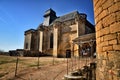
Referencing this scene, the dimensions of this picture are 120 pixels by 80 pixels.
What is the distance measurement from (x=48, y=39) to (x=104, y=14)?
114 feet

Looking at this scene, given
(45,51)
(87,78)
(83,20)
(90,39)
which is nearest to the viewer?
(87,78)

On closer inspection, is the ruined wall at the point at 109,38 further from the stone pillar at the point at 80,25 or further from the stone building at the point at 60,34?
the stone pillar at the point at 80,25

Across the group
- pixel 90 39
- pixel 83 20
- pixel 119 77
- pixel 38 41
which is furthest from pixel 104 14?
pixel 38 41

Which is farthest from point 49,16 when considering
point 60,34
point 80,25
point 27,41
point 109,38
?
point 109,38

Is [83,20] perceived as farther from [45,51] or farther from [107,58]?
[107,58]

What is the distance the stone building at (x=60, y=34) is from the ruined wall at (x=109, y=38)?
78.8ft

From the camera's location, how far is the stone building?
102 feet

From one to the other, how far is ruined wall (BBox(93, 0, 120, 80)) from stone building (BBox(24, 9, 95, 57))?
78.8ft

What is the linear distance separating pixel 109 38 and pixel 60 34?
30999mm

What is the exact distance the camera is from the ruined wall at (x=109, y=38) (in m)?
2.91

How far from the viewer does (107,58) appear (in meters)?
3.26

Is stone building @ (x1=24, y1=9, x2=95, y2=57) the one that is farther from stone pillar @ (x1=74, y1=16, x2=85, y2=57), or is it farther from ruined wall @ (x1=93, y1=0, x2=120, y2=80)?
ruined wall @ (x1=93, y1=0, x2=120, y2=80)

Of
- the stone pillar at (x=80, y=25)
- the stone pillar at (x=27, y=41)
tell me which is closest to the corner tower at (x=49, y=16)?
the stone pillar at (x=27, y=41)

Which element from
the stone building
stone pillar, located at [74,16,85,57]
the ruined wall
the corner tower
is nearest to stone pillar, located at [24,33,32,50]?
the stone building
